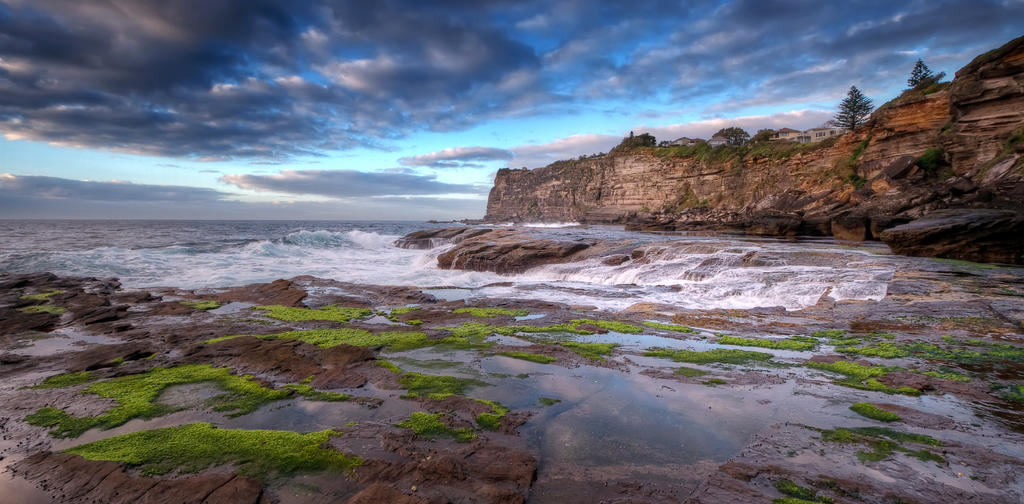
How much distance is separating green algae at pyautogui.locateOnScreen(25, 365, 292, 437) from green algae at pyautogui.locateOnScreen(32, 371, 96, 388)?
33cm

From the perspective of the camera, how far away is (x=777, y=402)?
5012 millimetres

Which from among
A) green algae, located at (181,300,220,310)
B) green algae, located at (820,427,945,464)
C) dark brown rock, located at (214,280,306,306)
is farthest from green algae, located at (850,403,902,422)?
green algae, located at (181,300,220,310)

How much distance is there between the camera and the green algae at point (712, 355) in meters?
6.63

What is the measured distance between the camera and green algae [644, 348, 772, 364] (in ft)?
21.7

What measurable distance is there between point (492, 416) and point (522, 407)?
1.54ft

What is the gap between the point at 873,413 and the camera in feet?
15.1

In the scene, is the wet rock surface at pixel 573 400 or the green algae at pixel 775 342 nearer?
the wet rock surface at pixel 573 400

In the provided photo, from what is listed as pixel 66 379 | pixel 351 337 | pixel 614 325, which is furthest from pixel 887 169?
pixel 66 379

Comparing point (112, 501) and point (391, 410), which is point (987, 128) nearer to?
point (391, 410)

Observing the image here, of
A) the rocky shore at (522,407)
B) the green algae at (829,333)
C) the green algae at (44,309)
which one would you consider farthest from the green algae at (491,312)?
the green algae at (44,309)

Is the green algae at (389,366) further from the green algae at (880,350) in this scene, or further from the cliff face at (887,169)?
the cliff face at (887,169)

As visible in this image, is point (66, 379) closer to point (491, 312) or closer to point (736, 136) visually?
point (491, 312)

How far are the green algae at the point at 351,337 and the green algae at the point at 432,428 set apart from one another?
310 centimetres

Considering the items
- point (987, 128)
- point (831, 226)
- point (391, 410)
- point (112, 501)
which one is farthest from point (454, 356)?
point (987, 128)
